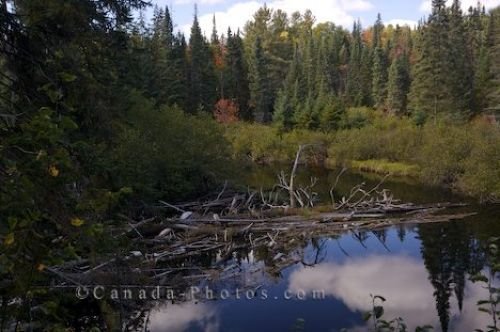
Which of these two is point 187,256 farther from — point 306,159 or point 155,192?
point 306,159

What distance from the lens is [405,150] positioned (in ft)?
118

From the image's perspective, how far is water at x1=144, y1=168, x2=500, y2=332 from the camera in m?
11.2

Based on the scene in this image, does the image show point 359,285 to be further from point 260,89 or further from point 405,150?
point 260,89

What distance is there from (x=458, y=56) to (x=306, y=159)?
18476 millimetres

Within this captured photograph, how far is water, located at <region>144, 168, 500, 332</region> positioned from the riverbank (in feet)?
22.3

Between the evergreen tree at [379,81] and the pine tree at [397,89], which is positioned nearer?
the pine tree at [397,89]

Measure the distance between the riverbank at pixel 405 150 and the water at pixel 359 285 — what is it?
22.3ft

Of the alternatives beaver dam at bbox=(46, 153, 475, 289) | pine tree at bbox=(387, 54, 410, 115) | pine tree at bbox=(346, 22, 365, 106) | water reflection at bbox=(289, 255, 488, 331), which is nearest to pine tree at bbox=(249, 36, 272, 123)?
pine tree at bbox=(346, 22, 365, 106)

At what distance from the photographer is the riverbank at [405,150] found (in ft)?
82.7

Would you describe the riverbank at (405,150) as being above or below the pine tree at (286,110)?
below

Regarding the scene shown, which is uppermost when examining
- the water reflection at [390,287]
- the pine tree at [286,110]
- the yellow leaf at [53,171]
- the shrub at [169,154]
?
the pine tree at [286,110]

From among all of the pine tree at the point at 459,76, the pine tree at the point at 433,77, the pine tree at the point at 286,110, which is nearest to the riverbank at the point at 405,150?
the pine tree at the point at 286,110

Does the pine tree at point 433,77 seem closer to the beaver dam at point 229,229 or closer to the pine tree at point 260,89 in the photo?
the pine tree at point 260,89

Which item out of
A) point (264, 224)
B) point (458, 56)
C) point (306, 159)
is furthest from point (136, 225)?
point (458, 56)
